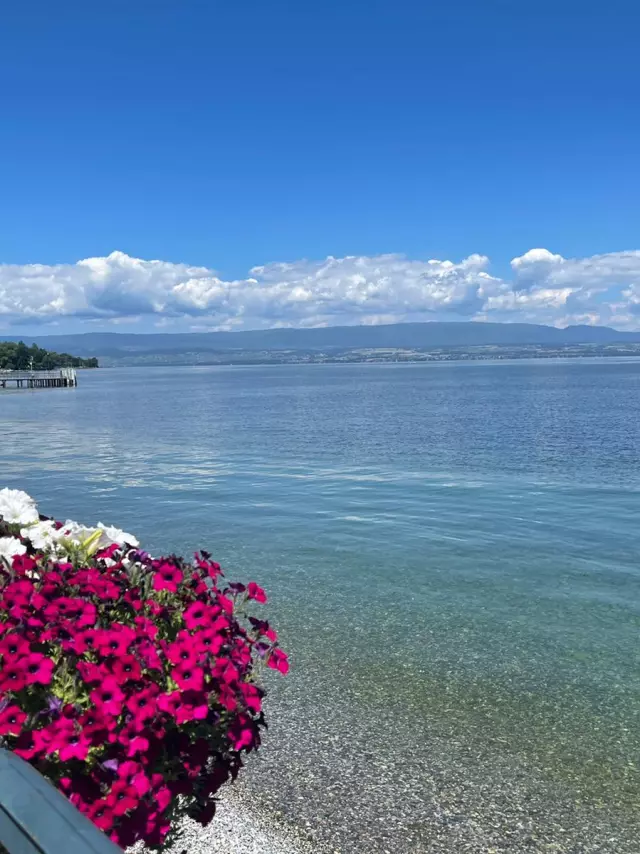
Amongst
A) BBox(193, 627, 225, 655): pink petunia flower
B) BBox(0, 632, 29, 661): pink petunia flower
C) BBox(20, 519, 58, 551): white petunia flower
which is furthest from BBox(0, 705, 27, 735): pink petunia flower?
BBox(20, 519, 58, 551): white petunia flower

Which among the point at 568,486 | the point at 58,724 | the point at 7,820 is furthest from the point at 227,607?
the point at 568,486

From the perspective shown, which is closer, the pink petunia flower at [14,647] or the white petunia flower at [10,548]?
the pink petunia flower at [14,647]

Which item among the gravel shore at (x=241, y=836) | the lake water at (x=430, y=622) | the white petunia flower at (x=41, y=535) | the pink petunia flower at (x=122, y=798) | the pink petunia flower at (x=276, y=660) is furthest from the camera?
the lake water at (x=430, y=622)

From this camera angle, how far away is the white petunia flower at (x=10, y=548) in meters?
5.47

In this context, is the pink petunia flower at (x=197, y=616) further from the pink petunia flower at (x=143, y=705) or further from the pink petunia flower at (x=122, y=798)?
the pink petunia flower at (x=122, y=798)

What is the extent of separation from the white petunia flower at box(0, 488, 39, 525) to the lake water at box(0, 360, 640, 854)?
3.26 m

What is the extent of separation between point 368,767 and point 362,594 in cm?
662

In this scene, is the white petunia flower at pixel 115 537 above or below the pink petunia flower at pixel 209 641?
above

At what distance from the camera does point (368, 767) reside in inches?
310

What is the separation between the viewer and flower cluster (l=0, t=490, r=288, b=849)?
3898mm

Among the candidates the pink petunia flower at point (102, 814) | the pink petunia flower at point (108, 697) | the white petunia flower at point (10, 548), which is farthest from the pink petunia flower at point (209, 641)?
the white petunia flower at point (10, 548)

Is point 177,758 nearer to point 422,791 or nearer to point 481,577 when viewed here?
point 422,791

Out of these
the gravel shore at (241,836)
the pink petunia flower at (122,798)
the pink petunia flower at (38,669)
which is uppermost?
the pink petunia flower at (38,669)

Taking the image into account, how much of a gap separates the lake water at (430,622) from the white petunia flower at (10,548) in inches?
133
